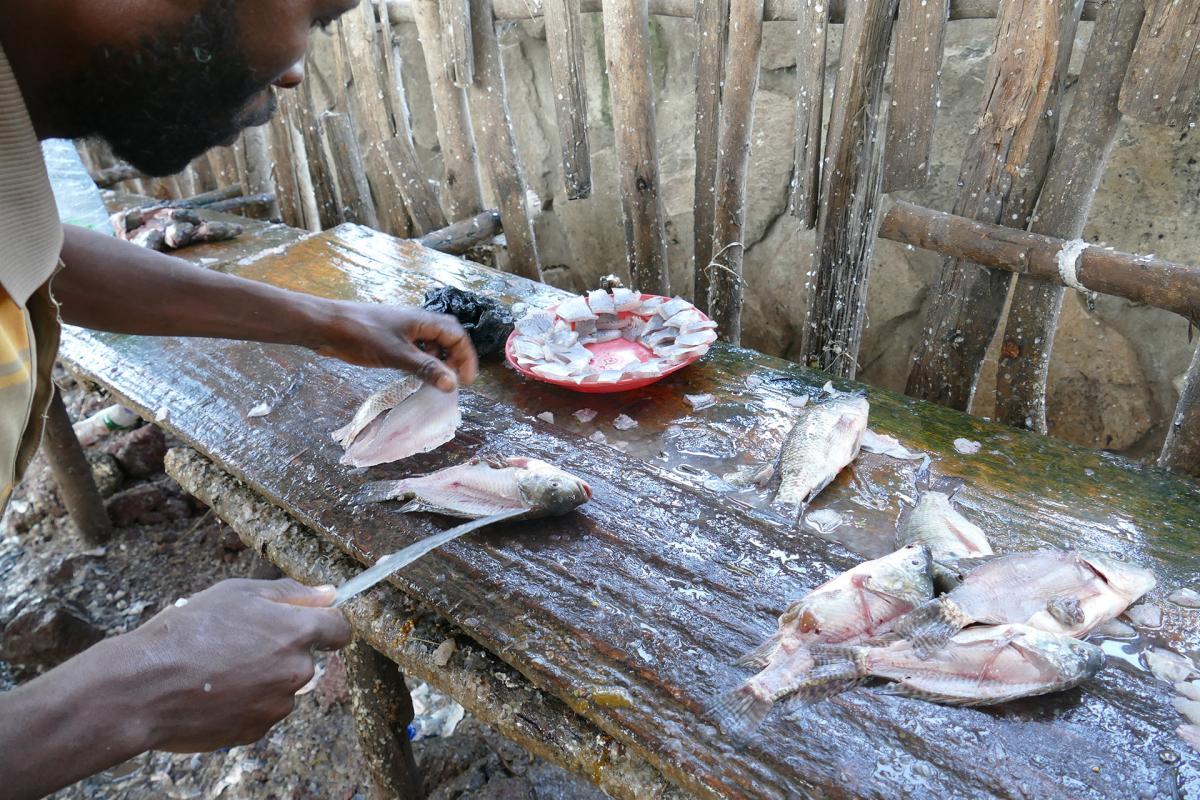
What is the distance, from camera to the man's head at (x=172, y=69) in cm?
140

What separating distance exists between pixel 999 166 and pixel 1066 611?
198cm

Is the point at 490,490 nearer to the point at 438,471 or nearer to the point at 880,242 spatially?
the point at 438,471

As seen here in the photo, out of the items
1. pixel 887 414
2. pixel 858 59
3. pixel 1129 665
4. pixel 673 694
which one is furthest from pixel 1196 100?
pixel 673 694

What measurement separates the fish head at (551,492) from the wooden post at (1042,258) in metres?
1.96

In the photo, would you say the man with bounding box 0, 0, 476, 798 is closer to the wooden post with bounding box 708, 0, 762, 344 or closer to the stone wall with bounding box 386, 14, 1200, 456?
the wooden post with bounding box 708, 0, 762, 344

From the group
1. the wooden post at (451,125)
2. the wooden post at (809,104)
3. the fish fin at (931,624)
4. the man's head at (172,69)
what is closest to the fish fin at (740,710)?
the fish fin at (931,624)

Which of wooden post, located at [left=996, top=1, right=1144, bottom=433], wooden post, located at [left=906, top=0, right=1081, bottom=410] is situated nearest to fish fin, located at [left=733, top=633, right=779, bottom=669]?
wooden post, located at [left=996, top=1, right=1144, bottom=433]

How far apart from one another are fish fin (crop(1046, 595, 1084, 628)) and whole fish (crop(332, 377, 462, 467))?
166 cm

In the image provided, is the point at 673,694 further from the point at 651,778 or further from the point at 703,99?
the point at 703,99

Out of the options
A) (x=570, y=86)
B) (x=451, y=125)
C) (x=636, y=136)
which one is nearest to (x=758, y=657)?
(x=636, y=136)

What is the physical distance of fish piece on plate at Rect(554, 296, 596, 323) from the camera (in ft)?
10.1

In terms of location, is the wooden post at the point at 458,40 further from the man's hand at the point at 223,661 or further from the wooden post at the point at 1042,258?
the man's hand at the point at 223,661

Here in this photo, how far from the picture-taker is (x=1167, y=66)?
249 centimetres

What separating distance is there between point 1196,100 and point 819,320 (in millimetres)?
1557
